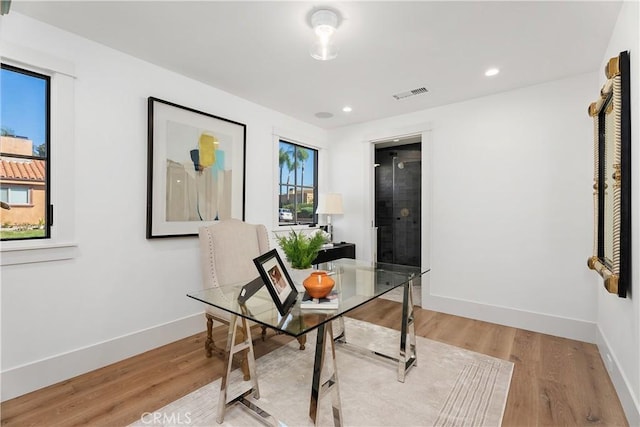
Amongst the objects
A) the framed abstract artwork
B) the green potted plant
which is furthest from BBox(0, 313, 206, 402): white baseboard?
the green potted plant

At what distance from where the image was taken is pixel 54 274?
81.0 inches

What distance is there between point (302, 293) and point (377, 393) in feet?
Answer: 2.79

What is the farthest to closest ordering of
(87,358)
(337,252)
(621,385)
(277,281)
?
(337,252) → (87,358) → (621,385) → (277,281)

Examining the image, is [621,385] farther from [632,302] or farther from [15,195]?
[15,195]

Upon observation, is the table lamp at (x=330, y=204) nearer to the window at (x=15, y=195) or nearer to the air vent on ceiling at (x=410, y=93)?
the air vent on ceiling at (x=410, y=93)

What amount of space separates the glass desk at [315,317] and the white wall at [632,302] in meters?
1.19

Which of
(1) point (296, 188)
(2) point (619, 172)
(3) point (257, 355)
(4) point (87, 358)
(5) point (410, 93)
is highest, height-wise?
(5) point (410, 93)

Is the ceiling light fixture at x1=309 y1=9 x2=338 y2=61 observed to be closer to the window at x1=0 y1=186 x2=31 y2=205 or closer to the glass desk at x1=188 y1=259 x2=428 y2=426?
the glass desk at x1=188 y1=259 x2=428 y2=426

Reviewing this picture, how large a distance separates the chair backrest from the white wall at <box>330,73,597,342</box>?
2.21 meters

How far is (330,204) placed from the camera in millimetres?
4082

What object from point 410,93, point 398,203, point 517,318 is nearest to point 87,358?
point 410,93

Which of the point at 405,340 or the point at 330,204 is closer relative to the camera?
the point at 405,340

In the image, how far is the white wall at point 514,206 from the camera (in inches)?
109

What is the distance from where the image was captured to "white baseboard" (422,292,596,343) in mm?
2736
